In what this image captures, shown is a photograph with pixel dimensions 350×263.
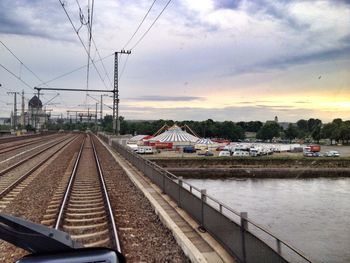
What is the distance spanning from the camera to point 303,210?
39188 millimetres

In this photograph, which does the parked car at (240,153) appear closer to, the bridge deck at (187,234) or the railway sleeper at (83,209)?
the bridge deck at (187,234)

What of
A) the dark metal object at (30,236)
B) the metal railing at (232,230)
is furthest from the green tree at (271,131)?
the dark metal object at (30,236)

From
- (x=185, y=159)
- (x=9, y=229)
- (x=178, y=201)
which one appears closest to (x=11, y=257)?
(x=9, y=229)

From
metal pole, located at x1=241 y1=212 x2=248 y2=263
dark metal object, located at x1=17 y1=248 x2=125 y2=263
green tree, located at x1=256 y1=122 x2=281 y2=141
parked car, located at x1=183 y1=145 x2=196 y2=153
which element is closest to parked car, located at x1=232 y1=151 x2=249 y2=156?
parked car, located at x1=183 y1=145 x2=196 y2=153

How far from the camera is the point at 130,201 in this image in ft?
55.0

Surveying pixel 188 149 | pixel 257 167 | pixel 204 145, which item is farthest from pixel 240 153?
pixel 188 149

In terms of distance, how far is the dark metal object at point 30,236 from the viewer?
4367 millimetres

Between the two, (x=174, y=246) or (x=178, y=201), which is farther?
(x=178, y=201)

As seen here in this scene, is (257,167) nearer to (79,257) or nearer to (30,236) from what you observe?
(79,257)

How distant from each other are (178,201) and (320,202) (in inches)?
1352

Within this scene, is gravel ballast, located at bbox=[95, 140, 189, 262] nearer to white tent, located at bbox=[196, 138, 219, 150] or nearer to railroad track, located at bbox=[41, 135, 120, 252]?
railroad track, located at bbox=[41, 135, 120, 252]

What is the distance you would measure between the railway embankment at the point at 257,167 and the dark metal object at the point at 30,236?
222ft

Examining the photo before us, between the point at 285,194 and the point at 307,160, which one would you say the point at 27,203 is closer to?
the point at 285,194

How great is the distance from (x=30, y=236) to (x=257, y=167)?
7890cm
